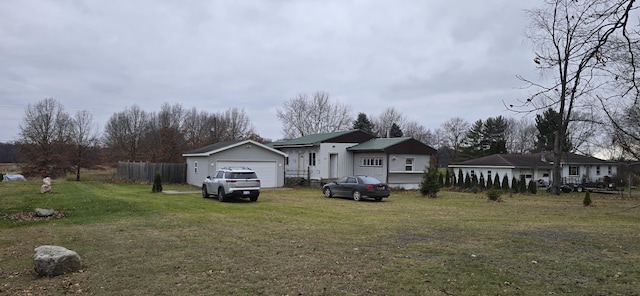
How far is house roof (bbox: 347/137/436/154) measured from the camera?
30.3 metres

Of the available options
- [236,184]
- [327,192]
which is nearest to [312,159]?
[327,192]

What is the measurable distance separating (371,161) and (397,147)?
2533 millimetres

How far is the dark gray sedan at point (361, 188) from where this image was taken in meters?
20.4

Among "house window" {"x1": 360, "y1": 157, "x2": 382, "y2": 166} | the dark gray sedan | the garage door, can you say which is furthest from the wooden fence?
the dark gray sedan

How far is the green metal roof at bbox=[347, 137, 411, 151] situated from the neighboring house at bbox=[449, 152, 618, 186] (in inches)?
511

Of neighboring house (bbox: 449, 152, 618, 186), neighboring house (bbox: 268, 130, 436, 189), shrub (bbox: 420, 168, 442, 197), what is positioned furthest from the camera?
neighboring house (bbox: 449, 152, 618, 186)

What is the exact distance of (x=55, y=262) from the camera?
6.46 metres

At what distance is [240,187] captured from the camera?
62.5 ft

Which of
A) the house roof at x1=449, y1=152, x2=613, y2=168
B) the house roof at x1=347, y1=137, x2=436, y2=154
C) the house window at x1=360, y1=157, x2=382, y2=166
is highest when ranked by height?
→ the house roof at x1=347, y1=137, x2=436, y2=154

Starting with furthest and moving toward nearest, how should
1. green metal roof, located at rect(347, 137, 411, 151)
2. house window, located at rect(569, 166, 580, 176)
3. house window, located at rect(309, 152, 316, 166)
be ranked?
house window, located at rect(569, 166, 580, 176) < house window, located at rect(309, 152, 316, 166) < green metal roof, located at rect(347, 137, 411, 151)

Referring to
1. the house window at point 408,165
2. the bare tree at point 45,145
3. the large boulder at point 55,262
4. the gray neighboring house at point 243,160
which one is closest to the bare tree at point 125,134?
the bare tree at point 45,145

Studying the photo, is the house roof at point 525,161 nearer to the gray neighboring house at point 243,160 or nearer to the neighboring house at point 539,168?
the neighboring house at point 539,168

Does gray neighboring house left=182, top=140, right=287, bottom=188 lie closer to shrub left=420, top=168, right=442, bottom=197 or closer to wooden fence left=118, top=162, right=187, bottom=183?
wooden fence left=118, top=162, right=187, bottom=183

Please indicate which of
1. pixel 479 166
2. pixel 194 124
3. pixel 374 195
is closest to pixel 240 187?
pixel 374 195
